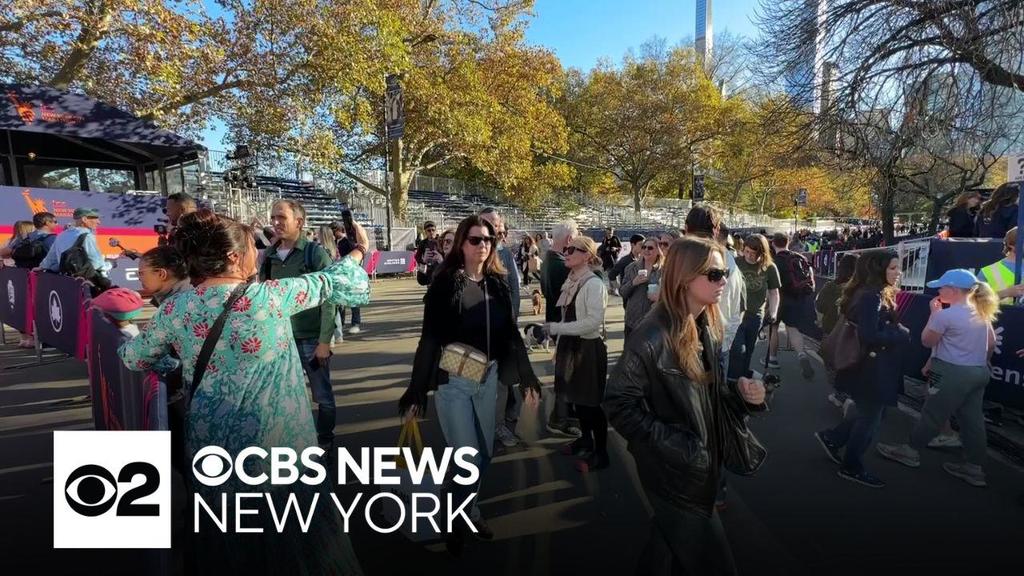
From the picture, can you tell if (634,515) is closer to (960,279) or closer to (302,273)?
(302,273)

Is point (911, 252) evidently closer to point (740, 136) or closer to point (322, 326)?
point (322, 326)

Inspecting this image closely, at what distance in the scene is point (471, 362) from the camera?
282 cm

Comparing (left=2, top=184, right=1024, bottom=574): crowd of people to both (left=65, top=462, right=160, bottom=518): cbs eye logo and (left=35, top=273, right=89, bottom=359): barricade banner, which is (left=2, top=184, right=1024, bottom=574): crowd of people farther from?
(left=35, top=273, right=89, bottom=359): barricade banner

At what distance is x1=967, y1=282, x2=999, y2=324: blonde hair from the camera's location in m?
3.78

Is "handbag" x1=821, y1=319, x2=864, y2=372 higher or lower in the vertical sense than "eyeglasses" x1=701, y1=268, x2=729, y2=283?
lower

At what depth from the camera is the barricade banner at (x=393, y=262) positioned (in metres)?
18.8

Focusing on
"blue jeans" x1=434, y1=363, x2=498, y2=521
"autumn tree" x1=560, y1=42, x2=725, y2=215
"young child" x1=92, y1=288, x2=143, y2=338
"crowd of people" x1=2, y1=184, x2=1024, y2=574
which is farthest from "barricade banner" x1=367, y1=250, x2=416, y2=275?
"autumn tree" x1=560, y1=42, x2=725, y2=215

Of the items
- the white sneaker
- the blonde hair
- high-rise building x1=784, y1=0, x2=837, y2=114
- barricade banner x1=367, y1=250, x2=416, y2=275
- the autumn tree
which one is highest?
the autumn tree

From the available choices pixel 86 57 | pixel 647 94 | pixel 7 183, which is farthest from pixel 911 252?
pixel 647 94

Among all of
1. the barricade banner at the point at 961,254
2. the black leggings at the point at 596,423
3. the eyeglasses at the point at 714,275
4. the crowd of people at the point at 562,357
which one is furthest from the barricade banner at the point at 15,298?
the barricade banner at the point at 961,254

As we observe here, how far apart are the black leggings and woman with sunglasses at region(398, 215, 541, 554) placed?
102 centimetres

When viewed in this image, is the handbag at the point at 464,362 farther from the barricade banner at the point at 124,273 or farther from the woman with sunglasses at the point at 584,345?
the barricade banner at the point at 124,273

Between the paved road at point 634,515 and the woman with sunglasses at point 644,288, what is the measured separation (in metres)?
1.18

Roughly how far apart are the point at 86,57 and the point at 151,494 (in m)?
16.6
